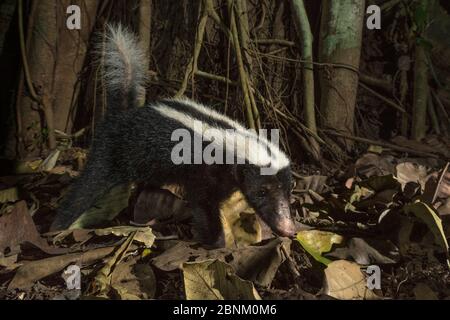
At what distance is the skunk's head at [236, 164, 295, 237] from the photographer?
3.46 meters

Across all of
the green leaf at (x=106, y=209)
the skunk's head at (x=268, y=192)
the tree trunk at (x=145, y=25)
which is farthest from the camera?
the tree trunk at (x=145, y=25)

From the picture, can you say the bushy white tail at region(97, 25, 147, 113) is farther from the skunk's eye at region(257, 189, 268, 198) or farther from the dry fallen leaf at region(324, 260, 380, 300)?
the dry fallen leaf at region(324, 260, 380, 300)

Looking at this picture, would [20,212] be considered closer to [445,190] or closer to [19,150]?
[19,150]

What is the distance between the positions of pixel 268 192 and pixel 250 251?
968mm

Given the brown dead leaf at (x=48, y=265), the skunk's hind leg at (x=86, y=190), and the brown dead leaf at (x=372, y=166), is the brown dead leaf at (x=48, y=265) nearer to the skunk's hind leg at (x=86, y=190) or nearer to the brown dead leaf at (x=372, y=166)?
the skunk's hind leg at (x=86, y=190)

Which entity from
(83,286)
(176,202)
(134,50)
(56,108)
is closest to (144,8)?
(134,50)

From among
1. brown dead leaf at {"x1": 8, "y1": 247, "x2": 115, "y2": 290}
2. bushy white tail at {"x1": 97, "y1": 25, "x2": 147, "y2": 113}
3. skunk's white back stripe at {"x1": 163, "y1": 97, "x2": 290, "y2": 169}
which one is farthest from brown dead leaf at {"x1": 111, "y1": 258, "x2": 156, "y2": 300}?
bushy white tail at {"x1": 97, "y1": 25, "x2": 147, "y2": 113}

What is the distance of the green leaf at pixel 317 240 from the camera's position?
2891mm

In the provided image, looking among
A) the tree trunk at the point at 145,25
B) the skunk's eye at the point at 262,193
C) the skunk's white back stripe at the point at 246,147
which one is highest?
the tree trunk at the point at 145,25

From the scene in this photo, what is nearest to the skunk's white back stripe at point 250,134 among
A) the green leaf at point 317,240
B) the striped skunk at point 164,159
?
the striped skunk at point 164,159

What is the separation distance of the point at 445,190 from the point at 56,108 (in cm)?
389

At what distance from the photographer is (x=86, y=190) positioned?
13.8ft

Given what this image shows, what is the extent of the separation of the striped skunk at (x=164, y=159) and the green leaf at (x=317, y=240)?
0.26 m

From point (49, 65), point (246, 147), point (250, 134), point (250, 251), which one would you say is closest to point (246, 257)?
point (250, 251)
